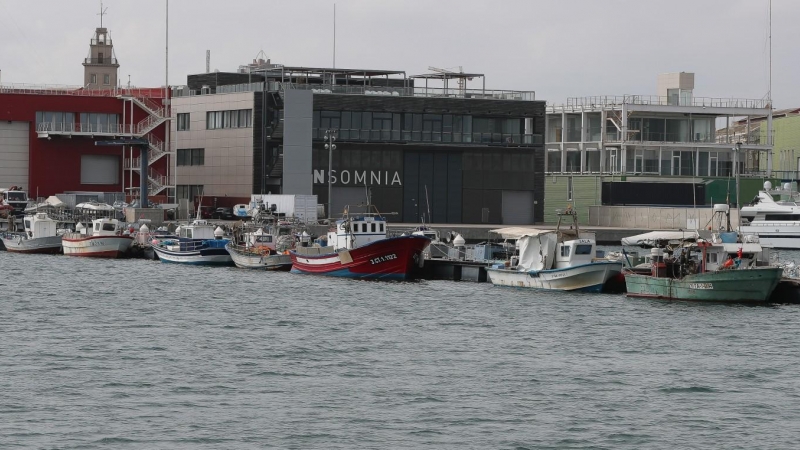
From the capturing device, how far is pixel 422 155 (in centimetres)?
12075

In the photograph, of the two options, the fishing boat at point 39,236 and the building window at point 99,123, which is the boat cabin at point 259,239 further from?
the building window at point 99,123

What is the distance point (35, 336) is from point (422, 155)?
227 ft

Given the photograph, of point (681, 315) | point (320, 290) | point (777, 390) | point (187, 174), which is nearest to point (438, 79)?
point (187, 174)

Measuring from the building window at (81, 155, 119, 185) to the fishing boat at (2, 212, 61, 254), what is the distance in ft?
57.1

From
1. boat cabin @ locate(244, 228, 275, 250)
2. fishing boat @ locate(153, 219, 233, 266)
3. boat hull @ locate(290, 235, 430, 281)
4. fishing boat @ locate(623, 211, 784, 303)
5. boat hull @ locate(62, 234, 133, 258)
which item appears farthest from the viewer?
boat hull @ locate(62, 234, 133, 258)

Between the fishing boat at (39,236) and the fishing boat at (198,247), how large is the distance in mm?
14103

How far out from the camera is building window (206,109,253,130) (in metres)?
120

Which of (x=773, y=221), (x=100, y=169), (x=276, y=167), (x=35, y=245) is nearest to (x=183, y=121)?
(x=100, y=169)

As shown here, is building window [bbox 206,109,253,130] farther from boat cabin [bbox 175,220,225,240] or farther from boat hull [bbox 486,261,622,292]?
boat hull [bbox 486,261,622,292]

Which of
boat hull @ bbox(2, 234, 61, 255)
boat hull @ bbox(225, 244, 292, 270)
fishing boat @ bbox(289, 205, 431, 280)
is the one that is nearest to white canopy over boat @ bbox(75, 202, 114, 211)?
boat hull @ bbox(2, 234, 61, 255)

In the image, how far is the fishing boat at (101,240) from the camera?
103 meters

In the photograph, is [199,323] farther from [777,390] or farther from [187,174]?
[187,174]

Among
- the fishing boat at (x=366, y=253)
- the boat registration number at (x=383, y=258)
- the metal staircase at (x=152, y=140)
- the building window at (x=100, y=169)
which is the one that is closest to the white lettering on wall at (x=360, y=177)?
the metal staircase at (x=152, y=140)

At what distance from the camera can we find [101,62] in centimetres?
18475
